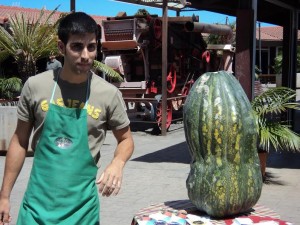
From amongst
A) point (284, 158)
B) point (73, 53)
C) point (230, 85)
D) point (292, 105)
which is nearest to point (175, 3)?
point (284, 158)

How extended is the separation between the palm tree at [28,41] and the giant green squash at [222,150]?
720 centimetres

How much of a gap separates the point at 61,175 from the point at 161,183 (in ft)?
16.4

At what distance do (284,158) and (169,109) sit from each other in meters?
4.41

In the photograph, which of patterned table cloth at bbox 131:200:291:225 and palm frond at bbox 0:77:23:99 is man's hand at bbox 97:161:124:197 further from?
palm frond at bbox 0:77:23:99

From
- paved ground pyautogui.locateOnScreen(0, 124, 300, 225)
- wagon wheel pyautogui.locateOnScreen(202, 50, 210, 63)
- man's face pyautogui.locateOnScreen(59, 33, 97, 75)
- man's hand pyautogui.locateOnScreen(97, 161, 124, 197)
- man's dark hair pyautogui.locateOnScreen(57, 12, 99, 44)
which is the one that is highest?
wagon wheel pyautogui.locateOnScreen(202, 50, 210, 63)

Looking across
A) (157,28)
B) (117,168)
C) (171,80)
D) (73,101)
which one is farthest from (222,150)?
(171,80)

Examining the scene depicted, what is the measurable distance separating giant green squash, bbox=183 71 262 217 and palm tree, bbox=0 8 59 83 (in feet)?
23.6

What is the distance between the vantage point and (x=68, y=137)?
8.38ft

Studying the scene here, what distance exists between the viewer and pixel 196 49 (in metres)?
15.1

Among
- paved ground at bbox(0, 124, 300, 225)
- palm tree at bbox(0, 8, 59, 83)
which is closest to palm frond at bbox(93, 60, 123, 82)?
palm tree at bbox(0, 8, 59, 83)

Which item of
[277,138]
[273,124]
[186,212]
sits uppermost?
[273,124]

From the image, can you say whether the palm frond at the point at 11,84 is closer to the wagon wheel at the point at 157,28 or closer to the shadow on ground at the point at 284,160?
the wagon wheel at the point at 157,28

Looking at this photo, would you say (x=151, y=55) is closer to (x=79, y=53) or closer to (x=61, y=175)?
(x=79, y=53)

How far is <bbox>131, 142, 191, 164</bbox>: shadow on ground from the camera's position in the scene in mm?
9289
